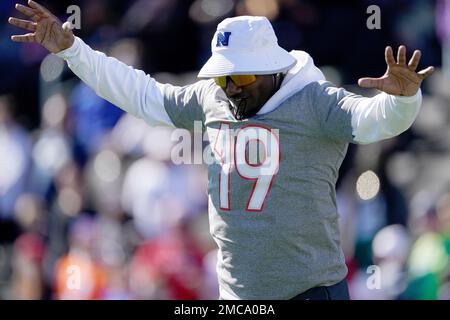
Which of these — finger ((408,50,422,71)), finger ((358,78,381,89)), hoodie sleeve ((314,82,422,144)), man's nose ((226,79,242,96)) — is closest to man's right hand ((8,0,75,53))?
man's nose ((226,79,242,96))

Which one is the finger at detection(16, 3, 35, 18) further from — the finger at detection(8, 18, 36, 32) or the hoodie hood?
the hoodie hood

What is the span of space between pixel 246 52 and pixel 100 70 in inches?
26.9

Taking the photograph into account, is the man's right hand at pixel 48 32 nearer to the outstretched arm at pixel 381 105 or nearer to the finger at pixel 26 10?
the finger at pixel 26 10

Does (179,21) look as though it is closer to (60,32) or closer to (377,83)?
(60,32)

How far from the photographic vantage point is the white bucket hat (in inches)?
187

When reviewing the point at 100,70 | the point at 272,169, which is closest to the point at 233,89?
the point at 272,169

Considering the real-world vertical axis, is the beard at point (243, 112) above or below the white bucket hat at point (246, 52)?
below

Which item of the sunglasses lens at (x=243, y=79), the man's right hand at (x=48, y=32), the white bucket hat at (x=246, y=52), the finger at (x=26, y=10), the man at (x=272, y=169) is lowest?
the man at (x=272, y=169)

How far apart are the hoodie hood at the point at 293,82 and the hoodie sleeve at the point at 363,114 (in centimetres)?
9

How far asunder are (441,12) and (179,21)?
190 cm

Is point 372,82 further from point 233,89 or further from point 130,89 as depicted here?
point 130,89

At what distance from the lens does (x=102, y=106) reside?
8500mm

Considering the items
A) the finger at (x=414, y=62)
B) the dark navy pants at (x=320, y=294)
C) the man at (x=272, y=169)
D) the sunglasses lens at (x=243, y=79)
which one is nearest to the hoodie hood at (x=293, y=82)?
the man at (x=272, y=169)

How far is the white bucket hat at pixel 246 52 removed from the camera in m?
4.74
